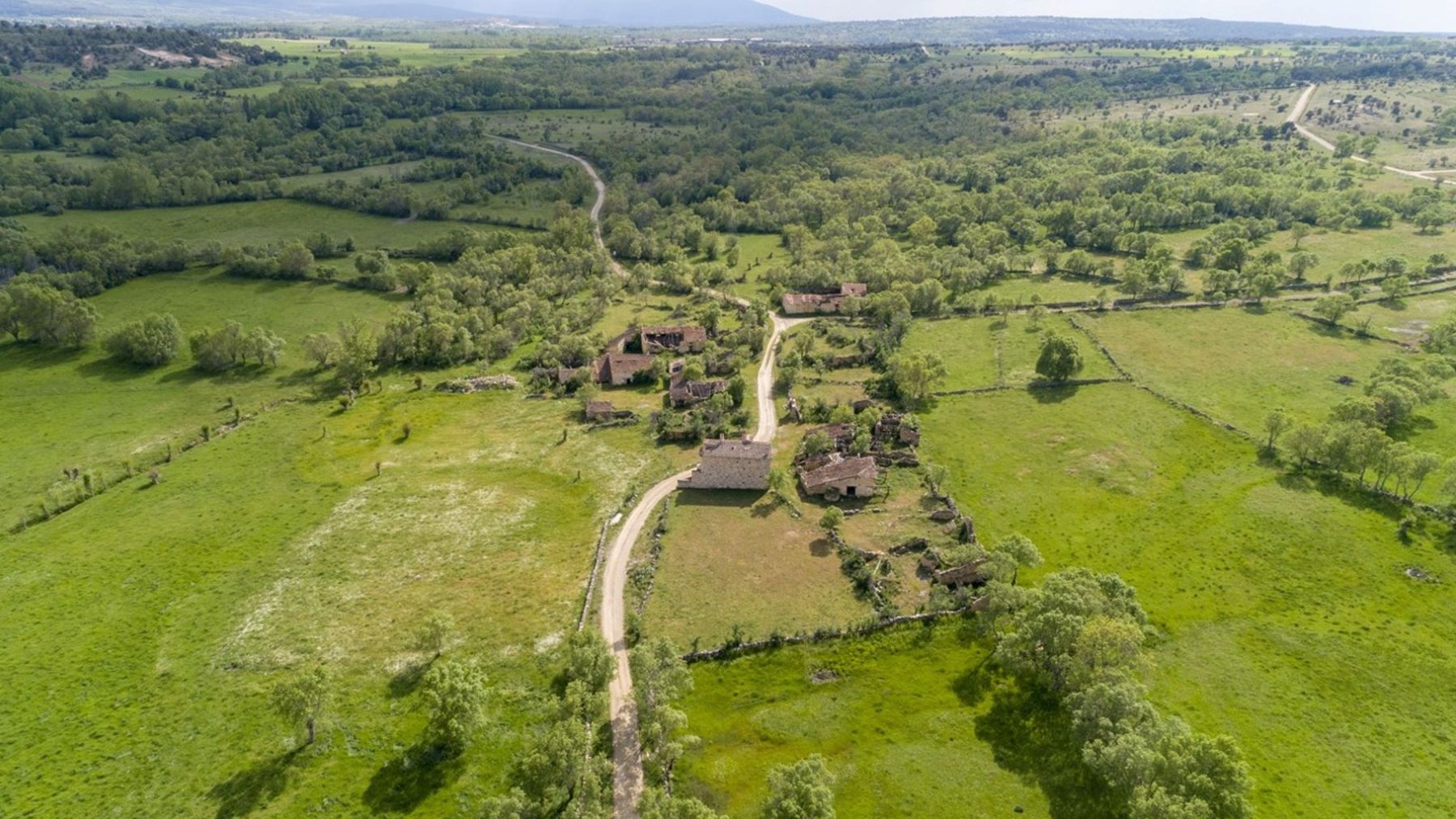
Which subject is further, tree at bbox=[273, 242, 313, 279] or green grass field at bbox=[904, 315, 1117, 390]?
tree at bbox=[273, 242, 313, 279]

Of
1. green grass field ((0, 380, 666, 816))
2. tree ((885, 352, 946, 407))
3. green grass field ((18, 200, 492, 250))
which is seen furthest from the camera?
green grass field ((18, 200, 492, 250))

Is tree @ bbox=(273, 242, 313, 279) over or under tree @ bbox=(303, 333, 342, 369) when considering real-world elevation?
over

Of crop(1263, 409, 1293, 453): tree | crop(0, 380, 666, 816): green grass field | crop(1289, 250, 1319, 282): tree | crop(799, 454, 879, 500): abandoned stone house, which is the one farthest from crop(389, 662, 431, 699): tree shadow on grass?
crop(1289, 250, 1319, 282): tree

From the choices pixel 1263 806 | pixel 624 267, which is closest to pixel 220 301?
pixel 624 267

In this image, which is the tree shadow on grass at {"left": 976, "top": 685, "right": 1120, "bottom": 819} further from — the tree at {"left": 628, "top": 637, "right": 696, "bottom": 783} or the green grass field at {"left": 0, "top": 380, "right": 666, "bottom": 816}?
the green grass field at {"left": 0, "top": 380, "right": 666, "bottom": 816}

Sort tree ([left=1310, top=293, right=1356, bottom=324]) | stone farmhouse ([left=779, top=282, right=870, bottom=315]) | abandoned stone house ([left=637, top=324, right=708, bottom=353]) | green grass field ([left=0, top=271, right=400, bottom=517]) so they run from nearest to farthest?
green grass field ([left=0, top=271, right=400, bottom=517]), abandoned stone house ([left=637, top=324, right=708, bottom=353]), tree ([left=1310, top=293, right=1356, bottom=324]), stone farmhouse ([left=779, top=282, right=870, bottom=315])

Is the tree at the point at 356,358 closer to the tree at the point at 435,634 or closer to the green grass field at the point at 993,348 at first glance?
the tree at the point at 435,634

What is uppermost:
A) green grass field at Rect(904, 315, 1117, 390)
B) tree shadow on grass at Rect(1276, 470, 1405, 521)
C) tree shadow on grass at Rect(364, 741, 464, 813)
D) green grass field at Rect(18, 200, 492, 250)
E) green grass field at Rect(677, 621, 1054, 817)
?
green grass field at Rect(18, 200, 492, 250)

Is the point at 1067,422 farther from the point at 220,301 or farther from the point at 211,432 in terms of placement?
the point at 220,301

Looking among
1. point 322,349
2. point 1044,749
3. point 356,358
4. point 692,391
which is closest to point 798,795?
point 1044,749
